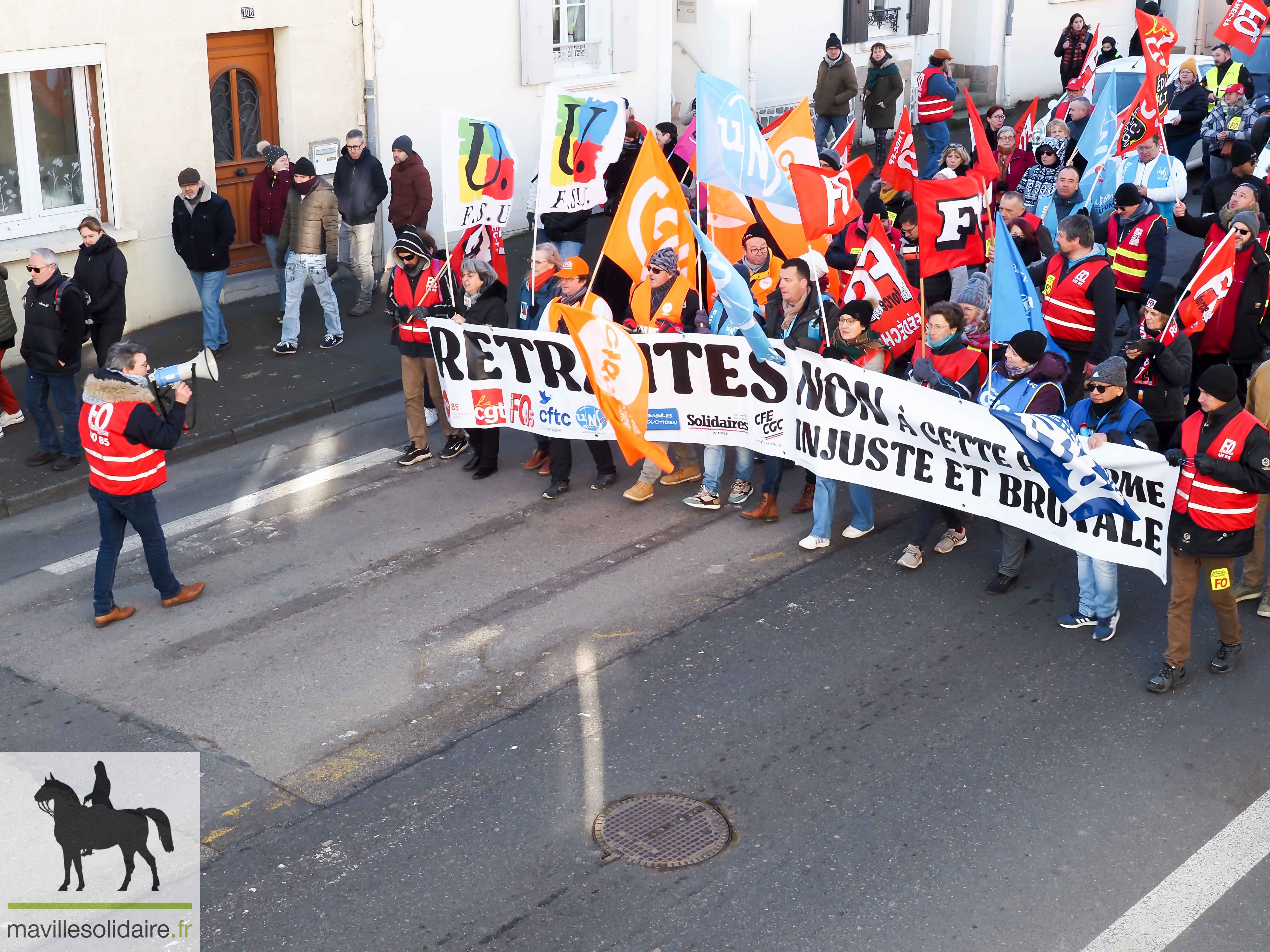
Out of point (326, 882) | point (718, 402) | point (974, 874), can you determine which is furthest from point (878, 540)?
point (326, 882)

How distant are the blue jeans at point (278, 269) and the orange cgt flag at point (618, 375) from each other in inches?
193

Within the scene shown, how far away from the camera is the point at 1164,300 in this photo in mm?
9805

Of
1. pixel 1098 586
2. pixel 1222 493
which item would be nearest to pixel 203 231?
pixel 1098 586

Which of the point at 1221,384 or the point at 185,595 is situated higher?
the point at 1221,384

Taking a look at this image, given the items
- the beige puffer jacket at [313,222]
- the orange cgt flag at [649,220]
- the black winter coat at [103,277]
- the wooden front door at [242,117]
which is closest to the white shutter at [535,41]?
the wooden front door at [242,117]

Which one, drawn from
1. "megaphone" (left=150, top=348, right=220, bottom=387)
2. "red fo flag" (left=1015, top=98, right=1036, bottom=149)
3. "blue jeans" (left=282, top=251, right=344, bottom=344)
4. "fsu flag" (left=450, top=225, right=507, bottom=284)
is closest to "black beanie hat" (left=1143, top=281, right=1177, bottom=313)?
"fsu flag" (left=450, top=225, right=507, bottom=284)

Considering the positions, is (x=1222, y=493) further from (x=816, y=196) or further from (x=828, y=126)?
(x=828, y=126)

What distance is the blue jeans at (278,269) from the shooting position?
13.9 metres

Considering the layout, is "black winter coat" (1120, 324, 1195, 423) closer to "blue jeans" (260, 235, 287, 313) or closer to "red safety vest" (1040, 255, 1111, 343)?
"red safety vest" (1040, 255, 1111, 343)

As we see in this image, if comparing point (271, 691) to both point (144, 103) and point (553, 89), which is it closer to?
point (553, 89)

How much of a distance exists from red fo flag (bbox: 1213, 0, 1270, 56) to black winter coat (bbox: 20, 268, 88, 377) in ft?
41.2

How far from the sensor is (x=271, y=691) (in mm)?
7828

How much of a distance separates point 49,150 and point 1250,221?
10414 mm

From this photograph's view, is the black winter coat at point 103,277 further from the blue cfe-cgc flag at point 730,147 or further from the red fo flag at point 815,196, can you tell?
the red fo flag at point 815,196
